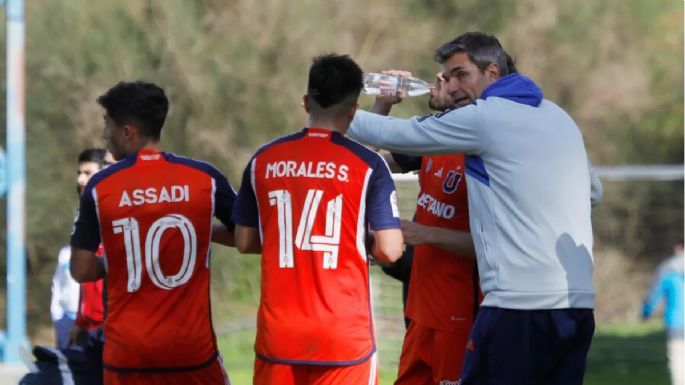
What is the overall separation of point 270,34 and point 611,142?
9182 mm

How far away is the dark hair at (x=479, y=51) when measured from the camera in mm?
5270

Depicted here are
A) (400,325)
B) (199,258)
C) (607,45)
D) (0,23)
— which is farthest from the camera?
(607,45)

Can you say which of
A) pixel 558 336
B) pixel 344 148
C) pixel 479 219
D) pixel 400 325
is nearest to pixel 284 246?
pixel 344 148

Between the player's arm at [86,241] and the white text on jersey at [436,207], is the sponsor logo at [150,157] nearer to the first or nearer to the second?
the player's arm at [86,241]

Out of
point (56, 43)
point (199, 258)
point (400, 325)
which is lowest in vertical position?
point (400, 325)

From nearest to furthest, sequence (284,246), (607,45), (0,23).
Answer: (284,246), (0,23), (607,45)

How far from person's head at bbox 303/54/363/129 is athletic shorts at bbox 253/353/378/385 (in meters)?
0.97

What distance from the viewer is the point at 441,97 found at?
5.35 meters

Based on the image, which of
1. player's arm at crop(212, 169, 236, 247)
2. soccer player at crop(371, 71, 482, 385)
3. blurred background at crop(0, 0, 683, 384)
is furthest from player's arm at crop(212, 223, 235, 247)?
blurred background at crop(0, 0, 683, 384)

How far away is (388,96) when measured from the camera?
5551mm

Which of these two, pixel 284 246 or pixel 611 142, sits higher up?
pixel 611 142

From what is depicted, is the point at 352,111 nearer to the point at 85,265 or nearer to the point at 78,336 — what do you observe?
the point at 85,265

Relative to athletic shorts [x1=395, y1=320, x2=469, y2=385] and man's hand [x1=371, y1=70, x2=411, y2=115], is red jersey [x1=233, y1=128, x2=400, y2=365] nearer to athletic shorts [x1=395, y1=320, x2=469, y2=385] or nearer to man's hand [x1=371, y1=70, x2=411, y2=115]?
man's hand [x1=371, y1=70, x2=411, y2=115]

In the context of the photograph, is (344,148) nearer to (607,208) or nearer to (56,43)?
(56,43)
